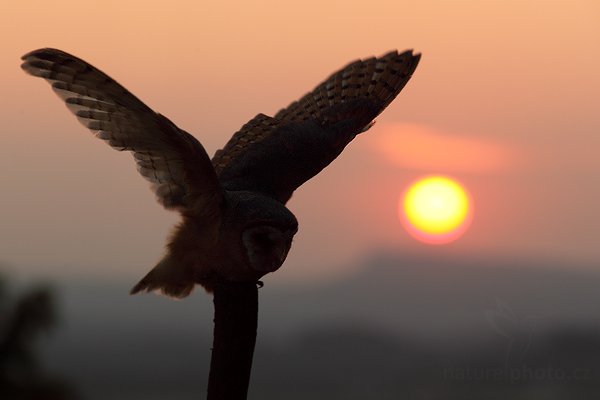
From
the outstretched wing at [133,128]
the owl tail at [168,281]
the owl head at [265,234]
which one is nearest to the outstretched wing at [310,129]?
the owl tail at [168,281]

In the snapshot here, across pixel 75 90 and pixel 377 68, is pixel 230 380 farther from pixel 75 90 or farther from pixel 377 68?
pixel 377 68

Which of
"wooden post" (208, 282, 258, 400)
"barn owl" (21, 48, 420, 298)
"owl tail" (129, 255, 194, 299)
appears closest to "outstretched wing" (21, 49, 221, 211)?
"barn owl" (21, 48, 420, 298)

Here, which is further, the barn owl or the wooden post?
the barn owl

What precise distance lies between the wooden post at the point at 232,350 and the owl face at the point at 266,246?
36 centimetres

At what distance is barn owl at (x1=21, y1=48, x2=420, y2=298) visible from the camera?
6.16 metres

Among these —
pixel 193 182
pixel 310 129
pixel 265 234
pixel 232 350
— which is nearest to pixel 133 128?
pixel 193 182

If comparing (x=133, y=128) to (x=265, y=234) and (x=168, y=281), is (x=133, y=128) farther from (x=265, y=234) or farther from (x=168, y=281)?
(x=168, y=281)

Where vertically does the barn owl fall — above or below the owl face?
above

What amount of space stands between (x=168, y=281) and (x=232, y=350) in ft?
4.63

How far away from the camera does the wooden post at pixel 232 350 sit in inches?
225

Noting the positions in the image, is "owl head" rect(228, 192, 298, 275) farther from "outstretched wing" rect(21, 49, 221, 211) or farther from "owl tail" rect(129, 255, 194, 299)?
"owl tail" rect(129, 255, 194, 299)

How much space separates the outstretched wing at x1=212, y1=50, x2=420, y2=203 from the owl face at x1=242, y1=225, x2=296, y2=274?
1089 mm

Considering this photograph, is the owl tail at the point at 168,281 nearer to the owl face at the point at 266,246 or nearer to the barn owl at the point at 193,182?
the barn owl at the point at 193,182

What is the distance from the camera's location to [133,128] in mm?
6375
